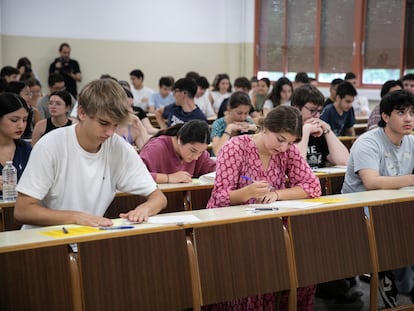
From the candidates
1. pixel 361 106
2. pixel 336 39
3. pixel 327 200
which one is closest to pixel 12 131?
pixel 327 200

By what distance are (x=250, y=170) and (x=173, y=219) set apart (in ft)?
2.27

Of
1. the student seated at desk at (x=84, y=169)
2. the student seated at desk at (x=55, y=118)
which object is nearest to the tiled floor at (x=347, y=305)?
the student seated at desk at (x=84, y=169)

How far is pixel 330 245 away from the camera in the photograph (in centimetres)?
318

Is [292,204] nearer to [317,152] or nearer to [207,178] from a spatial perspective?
[207,178]

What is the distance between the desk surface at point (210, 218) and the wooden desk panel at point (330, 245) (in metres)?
0.04

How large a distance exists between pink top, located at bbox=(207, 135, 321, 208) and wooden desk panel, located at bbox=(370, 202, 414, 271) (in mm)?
364

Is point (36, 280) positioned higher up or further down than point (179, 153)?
further down

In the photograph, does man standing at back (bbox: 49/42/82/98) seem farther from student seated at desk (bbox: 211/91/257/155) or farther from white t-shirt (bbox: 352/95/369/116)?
student seated at desk (bbox: 211/91/257/155)

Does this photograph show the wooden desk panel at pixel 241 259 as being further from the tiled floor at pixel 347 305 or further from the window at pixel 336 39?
the window at pixel 336 39

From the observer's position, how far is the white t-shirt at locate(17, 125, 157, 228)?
Answer: 8.69 feet

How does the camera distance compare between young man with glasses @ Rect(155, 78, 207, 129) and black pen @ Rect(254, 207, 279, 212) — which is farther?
young man with glasses @ Rect(155, 78, 207, 129)

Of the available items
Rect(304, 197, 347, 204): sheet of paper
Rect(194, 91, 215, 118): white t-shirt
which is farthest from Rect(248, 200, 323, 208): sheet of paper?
Rect(194, 91, 215, 118): white t-shirt

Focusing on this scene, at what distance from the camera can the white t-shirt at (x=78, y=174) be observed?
8.69ft

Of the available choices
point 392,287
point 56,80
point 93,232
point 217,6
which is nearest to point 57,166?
point 93,232
